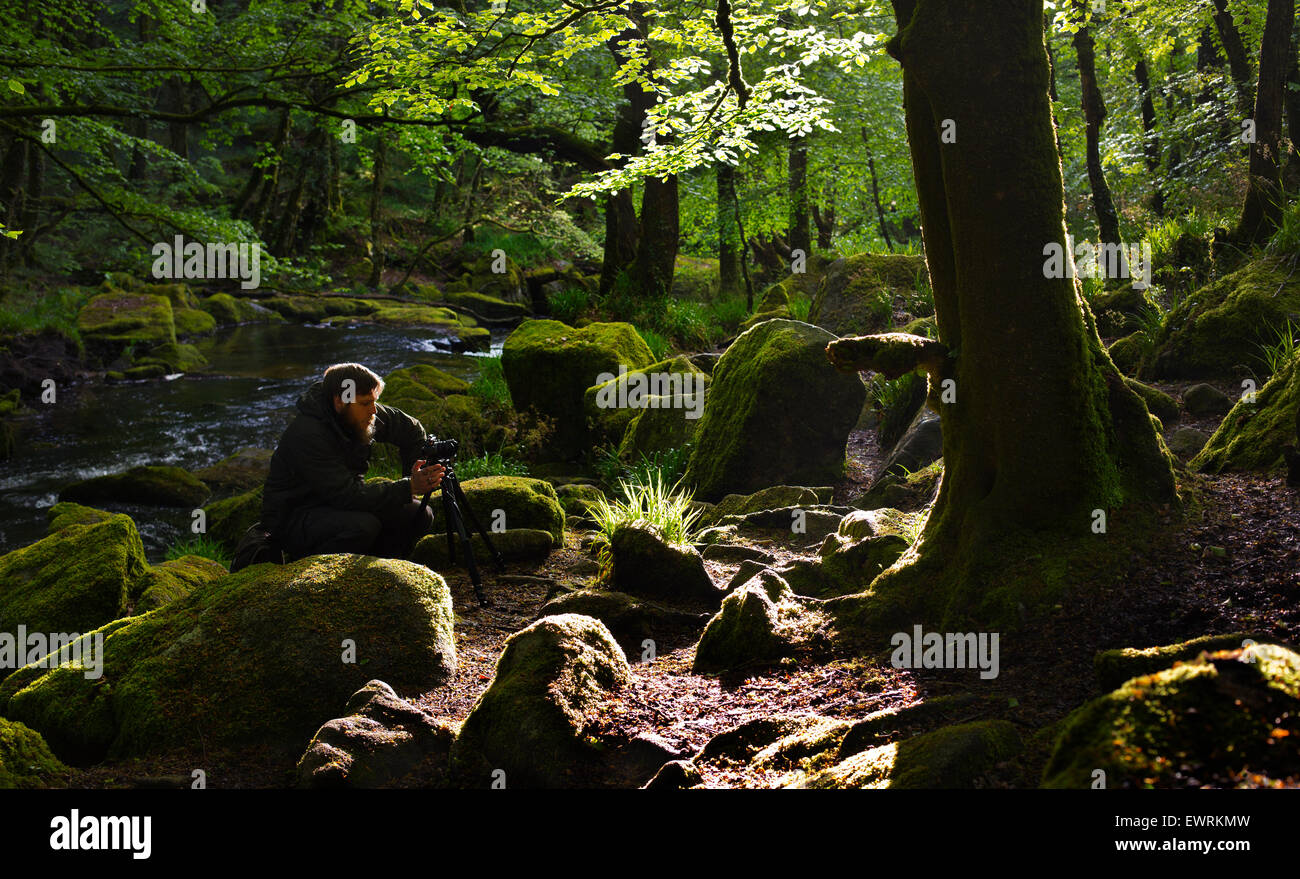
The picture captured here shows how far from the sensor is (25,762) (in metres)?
3.51

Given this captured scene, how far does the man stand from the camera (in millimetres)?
5734

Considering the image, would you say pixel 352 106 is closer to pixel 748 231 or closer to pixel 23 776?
pixel 23 776

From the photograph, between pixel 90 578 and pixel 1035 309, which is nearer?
pixel 1035 309

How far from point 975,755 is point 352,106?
1088cm

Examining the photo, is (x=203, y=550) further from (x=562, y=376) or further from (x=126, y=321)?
(x=126, y=321)

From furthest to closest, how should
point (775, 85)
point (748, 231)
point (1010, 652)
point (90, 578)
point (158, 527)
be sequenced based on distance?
point (748, 231), point (158, 527), point (775, 85), point (90, 578), point (1010, 652)

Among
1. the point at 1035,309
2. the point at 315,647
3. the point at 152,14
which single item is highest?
the point at 152,14

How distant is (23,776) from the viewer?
3430mm

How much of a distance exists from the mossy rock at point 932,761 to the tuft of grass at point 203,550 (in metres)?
7.50

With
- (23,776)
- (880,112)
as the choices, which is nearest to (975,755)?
(23,776)

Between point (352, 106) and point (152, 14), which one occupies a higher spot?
point (152, 14)

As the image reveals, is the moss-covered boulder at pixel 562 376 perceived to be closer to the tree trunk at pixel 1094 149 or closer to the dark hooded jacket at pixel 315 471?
the dark hooded jacket at pixel 315 471

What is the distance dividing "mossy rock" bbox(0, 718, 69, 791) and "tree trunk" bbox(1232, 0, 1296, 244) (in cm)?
1085

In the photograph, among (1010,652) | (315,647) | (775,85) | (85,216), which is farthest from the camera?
(85,216)
